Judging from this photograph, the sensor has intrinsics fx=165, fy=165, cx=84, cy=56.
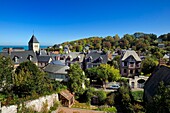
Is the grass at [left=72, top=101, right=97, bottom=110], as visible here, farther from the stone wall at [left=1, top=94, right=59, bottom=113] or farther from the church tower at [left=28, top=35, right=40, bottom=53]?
the church tower at [left=28, top=35, right=40, bottom=53]

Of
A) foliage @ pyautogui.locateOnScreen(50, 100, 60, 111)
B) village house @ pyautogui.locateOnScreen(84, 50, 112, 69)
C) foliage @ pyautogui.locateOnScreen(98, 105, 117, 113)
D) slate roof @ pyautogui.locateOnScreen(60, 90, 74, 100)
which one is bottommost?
foliage @ pyautogui.locateOnScreen(98, 105, 117, 113)

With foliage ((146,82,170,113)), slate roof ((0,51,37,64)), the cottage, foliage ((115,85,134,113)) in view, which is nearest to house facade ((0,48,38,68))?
slate roof ((0,51,37,64))

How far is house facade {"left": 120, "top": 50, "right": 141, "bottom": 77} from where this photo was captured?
46.4 metres

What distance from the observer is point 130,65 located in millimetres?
46500

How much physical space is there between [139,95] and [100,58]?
20.5 m

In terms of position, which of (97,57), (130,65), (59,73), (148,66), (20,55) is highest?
(20,55)

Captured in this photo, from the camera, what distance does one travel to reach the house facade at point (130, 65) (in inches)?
1827

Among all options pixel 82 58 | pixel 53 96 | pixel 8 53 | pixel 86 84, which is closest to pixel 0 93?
pixel 53 96

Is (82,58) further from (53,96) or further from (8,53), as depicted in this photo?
(53,96)

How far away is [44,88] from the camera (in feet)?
82.4

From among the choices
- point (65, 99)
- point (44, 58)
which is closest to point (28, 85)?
point (65, 99)

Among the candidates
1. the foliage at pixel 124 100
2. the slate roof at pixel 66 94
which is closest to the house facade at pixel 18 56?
the slate roof at pixel 66 94

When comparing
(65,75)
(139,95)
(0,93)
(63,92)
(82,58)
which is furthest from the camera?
(82,58)

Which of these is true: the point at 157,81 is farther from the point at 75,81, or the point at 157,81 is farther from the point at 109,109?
the point at 75,81
